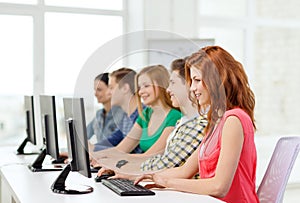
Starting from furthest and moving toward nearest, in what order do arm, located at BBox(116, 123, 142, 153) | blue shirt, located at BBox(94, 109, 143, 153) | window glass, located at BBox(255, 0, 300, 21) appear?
window glass, located at BBox(255, 0, 300, 21) → blue shirt, located at BBox(94, 109, 143, 153) → arm, located at BBox(116, 123, 142, 153)

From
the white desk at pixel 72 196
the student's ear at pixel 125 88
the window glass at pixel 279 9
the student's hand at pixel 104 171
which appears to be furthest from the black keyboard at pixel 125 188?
the window glass at pixel 279 9

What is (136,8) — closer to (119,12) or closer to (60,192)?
(119,12)

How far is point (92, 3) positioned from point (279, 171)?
11.8ft

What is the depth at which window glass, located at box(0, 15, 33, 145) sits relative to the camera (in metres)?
5.16

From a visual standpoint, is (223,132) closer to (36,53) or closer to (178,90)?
(178,90)

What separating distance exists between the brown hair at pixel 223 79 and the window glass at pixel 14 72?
3.29 m

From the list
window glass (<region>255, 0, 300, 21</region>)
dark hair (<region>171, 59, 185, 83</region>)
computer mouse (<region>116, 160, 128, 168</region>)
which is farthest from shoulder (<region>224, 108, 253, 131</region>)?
window glass (<region>255, 0, 300, 21</region>)

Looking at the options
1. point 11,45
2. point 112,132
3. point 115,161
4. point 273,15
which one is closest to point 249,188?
point 115,161

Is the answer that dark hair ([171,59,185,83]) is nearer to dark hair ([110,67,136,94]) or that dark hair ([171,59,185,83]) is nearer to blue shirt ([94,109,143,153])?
blue shirt ([94,109,143,153])

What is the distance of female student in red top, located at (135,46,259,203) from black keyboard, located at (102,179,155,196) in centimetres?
6

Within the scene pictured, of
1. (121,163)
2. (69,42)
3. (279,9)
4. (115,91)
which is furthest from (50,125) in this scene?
(279,9)

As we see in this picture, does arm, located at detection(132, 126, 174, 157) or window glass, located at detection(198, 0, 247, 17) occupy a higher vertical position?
window glass, located at detection(198, 0, 247, 17)

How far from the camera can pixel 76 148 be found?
7.30 feet

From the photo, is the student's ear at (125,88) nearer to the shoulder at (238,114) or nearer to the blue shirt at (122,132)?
the blue shirt at (122,132)
